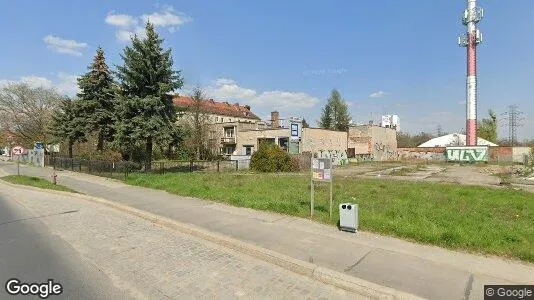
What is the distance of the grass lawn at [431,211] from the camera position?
693 cm

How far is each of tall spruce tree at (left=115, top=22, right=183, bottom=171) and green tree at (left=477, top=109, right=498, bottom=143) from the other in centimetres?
7257

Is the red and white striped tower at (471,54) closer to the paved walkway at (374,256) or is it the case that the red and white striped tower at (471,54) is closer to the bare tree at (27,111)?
the paved walkway at (374,256)

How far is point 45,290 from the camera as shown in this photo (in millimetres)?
4949

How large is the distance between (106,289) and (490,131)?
86175mm

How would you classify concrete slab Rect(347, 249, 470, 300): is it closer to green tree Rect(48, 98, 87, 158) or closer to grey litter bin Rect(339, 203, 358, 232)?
grey litter bin Rect(339, 203, 358, 232)

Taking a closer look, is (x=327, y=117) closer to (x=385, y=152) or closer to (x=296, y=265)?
(x=385, y=152)

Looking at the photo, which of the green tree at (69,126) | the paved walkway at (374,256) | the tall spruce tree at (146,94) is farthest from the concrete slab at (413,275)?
the green tree at (69,126)

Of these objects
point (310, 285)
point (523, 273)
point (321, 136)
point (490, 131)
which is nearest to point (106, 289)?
point (310, 285)

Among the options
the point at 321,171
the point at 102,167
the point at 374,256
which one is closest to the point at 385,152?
the point at 102,167

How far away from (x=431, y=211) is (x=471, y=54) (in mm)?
49293

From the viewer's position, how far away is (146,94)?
76.5ft

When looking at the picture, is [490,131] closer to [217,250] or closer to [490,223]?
[490,223]

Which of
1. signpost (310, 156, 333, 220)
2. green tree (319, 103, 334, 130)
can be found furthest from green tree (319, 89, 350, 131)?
signpost (310, 156, 333, 220)

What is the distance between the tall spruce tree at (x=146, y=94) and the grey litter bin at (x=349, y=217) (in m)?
17.1
